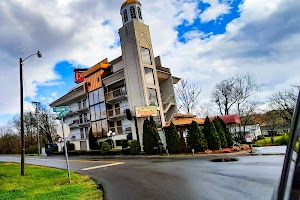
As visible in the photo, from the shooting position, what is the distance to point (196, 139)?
2388cm

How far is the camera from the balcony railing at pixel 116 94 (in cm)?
3438

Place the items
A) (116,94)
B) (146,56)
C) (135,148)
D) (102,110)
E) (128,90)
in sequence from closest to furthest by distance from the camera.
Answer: (135,148) → (128,90) → (146,56) → (116,94) → (102,110)

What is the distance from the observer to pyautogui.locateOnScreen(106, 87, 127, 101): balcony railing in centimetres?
3438

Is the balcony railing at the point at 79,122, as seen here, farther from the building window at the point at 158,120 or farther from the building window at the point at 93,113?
the building window at the point at 158,120

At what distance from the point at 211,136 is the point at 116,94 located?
16544mm

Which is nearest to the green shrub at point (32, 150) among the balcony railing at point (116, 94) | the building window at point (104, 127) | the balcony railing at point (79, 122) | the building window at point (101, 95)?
the balcony railing at point (79, 122)

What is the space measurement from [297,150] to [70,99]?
48317 mm

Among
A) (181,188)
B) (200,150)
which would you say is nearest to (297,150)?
(181,188)

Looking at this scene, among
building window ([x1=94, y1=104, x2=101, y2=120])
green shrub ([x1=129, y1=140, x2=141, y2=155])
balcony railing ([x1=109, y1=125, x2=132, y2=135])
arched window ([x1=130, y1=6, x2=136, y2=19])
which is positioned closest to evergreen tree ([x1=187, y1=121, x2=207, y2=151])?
green shrub ([x1=129, y1=140, x2=141, y2=155])

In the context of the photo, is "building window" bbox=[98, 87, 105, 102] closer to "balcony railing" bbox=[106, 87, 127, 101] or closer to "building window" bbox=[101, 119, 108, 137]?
"balcony railing" bbox=[106, 87, 127, 101]

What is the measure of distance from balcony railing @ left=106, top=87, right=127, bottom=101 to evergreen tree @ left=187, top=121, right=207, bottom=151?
496 inches

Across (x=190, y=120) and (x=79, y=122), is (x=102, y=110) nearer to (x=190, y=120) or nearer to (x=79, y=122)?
(x=79, y=122)

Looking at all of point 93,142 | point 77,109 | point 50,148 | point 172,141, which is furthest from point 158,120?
point 50,148

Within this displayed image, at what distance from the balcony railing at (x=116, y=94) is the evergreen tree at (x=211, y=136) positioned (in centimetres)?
1338
